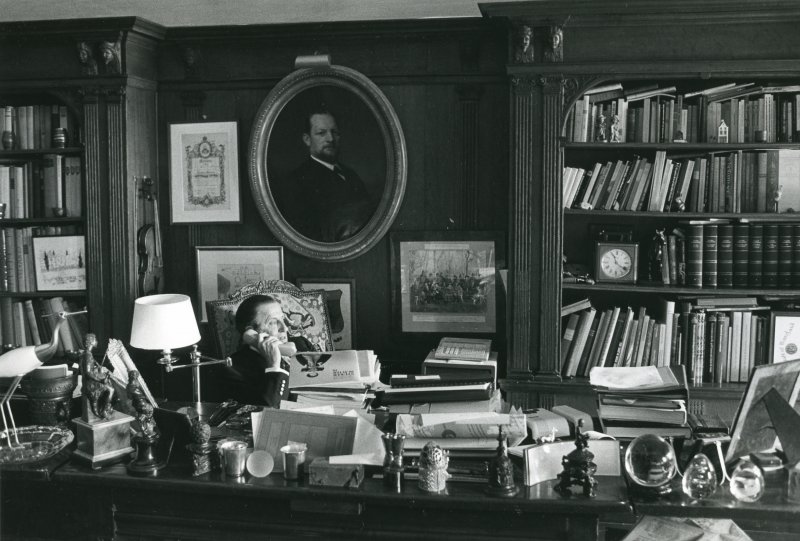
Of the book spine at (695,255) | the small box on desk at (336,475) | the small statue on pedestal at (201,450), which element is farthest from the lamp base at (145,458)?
the book spine at (695,255)

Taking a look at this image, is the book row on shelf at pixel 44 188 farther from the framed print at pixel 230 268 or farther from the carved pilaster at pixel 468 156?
the carved pilaster at pixel 468 156

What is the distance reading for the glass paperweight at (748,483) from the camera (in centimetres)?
184

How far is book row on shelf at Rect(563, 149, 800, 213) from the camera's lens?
11.5ft

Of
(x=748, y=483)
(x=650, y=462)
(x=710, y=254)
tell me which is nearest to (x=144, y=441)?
(x=650, y=462)

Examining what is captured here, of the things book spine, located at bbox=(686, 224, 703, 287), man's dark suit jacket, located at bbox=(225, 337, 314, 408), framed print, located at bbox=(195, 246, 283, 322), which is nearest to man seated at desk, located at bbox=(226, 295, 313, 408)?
man's dark suit jacket, located at bbox=(225, 337, 314, 408)

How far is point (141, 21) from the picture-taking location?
3691 mm

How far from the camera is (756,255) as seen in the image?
3520 mm

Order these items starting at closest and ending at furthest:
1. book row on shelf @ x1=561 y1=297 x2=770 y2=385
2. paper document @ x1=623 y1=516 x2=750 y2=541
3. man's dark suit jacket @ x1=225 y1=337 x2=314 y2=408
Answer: paper document @ x1=623 y1=516 x2=750 y2=541 → man's dark suit jacket @ x1=225 y1=337 x2=314 y2=408 → book row on shelf @ x1=561 y1=297 x2=770 y2=385

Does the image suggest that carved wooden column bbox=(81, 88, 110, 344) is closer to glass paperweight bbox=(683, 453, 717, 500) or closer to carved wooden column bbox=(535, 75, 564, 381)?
carved wooden column bbox=(535, 75, 564, 381)

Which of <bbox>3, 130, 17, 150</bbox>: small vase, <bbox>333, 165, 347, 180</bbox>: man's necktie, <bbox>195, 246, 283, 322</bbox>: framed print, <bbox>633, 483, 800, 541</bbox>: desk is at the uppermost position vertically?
<bbox>3, 130, 17, 150</bbox>: small vase

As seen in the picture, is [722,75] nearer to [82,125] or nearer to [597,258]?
[597,258]

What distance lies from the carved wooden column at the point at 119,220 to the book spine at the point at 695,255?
2.88m

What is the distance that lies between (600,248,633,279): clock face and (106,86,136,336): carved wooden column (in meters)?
2.47

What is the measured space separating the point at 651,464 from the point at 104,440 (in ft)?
4.97
